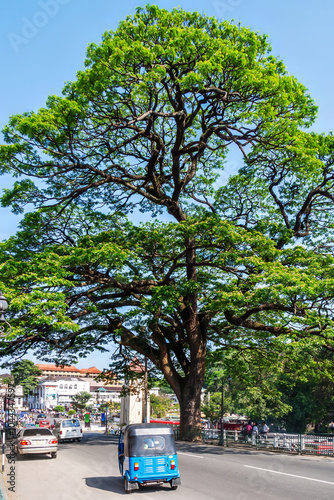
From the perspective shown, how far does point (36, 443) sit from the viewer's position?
19.3m

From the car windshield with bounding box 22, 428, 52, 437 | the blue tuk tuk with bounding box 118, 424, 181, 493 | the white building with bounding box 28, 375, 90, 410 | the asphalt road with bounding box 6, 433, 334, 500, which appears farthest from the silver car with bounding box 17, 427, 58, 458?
the white building with bounding box 28, 375, 90, 410

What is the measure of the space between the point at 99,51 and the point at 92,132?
3.96 m

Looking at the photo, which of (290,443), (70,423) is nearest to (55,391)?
(70,423)

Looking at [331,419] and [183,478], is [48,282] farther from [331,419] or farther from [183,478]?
[331,419]

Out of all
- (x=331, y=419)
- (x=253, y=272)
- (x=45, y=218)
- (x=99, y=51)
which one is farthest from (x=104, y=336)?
(x=331, y=419)

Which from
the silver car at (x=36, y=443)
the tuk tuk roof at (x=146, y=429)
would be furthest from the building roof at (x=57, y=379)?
the tuk tuk roof at (x=146, y=429)

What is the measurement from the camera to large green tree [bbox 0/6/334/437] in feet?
66.1

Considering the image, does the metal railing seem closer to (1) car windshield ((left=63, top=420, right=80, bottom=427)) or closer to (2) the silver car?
(1) car windshield ((left=63, top=420, right=80, bottom=427))

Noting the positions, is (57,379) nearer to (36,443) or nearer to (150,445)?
(36,443)

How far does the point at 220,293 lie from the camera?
→ 71.9ft

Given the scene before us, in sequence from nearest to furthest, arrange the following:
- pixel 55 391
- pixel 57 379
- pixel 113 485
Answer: pixel 113 485, pixel 55 391, pixel 57 379

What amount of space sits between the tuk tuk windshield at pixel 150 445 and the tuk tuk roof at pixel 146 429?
0.10 m

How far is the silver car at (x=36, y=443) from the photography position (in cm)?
1916

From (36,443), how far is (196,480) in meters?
9.01
